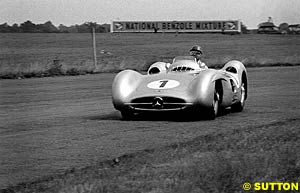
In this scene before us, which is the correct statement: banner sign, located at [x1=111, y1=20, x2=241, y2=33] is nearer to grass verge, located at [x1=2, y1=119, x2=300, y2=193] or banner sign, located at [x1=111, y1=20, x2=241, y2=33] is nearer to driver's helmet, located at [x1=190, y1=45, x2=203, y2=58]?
driver's helmet, located at [x1=190, y1=45, x2=203, y2=58]

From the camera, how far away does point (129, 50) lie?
183ft

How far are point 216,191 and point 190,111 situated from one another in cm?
556

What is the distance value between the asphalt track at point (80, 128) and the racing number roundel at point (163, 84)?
1.78 ft

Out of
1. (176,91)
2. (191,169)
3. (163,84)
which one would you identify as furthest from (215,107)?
(191,169)

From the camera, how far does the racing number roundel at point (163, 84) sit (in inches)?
439

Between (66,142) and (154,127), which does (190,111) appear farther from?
(66,142)

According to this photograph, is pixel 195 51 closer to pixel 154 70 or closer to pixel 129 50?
pixel 154 70

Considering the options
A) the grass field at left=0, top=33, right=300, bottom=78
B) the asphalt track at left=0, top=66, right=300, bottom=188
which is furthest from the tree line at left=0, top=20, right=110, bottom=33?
the asphalt track at left=0, top=66, right=300, bottom=188

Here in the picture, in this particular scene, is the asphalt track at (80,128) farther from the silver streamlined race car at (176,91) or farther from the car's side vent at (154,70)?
the car's side vent at (154,70)

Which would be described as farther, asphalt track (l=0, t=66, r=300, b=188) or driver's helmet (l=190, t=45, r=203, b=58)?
driver's helmet (l=190, t=45, r=203, b=58)

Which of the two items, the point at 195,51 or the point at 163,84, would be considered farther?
the point at 195,51

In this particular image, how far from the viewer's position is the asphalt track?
23.5ft

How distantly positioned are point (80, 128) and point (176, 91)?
1.77 m

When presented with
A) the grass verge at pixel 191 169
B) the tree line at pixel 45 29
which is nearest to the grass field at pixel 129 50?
the tree line at pixel 45 29
